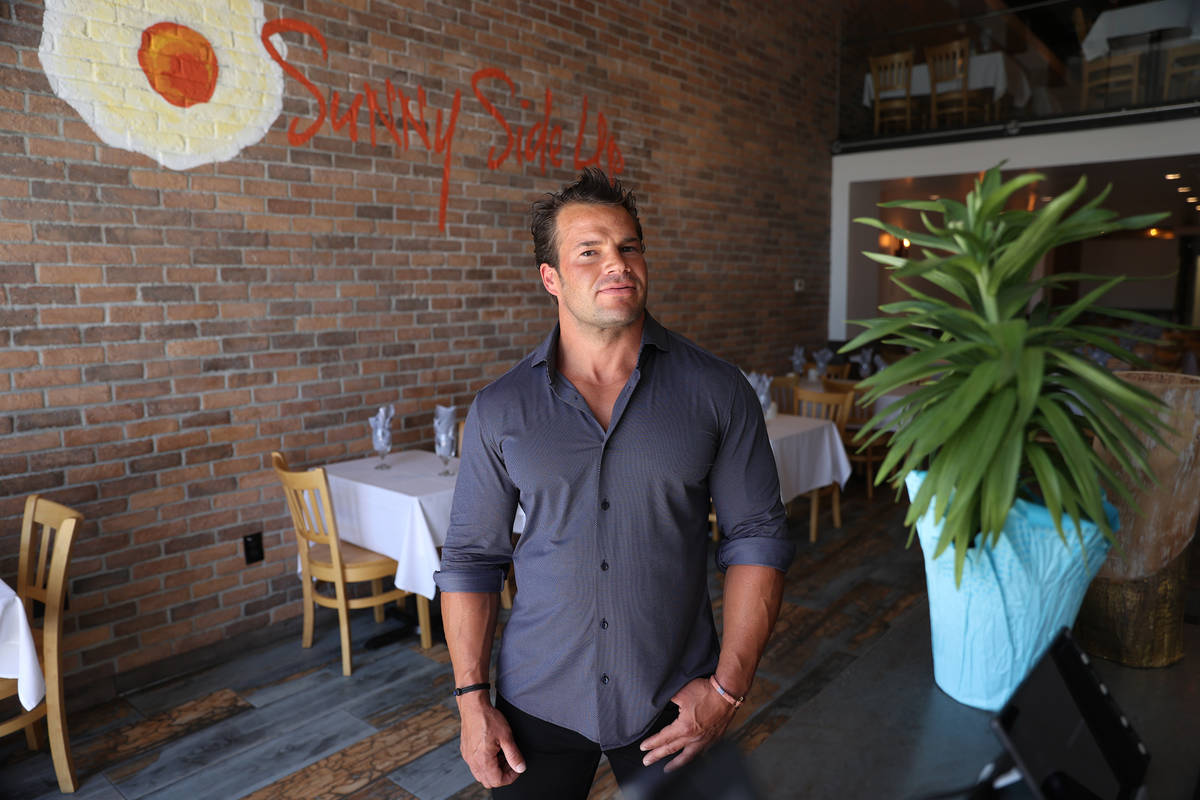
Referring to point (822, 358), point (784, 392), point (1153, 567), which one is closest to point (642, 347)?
point (1153, 567)

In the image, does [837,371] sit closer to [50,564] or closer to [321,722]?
[321,722]

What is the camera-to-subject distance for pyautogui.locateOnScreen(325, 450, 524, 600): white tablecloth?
3.34 meters

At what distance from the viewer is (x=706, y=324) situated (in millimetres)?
6469

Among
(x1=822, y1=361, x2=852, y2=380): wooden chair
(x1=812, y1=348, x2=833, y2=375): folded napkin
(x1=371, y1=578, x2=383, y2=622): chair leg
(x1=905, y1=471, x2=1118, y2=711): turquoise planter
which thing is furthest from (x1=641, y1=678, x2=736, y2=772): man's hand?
(x1=822, y1=361, x2=852, y2=380): wooden chair

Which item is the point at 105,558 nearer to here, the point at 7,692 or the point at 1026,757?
the point at 7,692

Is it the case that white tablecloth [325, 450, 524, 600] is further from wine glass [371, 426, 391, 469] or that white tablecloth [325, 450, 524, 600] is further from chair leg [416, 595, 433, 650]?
chair leg [416, 595, 433, 650]

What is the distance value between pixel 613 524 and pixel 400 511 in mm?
2135

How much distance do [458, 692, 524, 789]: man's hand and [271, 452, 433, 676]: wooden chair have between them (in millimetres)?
1979

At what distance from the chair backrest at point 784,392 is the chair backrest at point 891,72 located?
3507mm

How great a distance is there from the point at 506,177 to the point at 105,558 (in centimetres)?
283

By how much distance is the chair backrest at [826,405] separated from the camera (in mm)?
5316

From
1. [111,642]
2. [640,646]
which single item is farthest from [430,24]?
[640,646]

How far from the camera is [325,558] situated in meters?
3.57

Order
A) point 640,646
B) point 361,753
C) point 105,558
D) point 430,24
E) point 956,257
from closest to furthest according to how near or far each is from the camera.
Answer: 1. point 956,257
2. point 640,646
3. point 361,753
4. point 105,558
5. point 430,24
